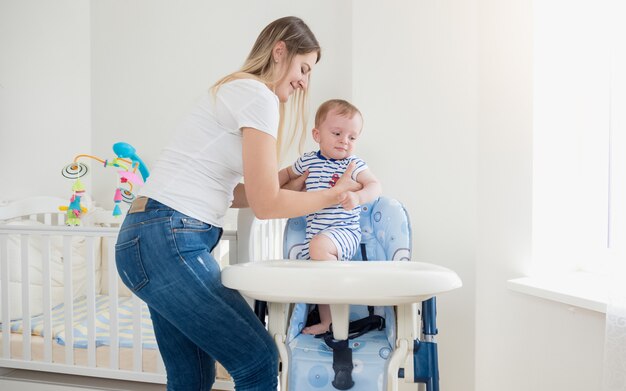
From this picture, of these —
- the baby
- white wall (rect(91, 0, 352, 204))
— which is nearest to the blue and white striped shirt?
the baby

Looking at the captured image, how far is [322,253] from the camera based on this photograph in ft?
4.00

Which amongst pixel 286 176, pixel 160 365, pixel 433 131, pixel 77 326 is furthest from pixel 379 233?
pixel 77 326

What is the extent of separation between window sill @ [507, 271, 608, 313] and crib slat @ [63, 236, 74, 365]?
1.55 meters

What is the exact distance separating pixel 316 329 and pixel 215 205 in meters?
0.40

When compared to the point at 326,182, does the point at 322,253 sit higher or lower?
lower

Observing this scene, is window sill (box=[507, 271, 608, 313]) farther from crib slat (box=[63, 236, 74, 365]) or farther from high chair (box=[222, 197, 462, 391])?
crib slat (box=[63, 236, 74, 365])

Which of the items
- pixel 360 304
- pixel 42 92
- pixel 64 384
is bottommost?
pixel 64 384

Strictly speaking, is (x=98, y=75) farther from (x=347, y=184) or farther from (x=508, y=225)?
(x=508, y=225)

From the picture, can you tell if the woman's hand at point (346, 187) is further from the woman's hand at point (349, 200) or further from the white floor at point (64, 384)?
the white floor at point (64, 384)

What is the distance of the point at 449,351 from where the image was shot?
190 cm

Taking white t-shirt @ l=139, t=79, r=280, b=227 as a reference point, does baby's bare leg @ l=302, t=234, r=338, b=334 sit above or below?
below

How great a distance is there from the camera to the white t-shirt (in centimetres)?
99

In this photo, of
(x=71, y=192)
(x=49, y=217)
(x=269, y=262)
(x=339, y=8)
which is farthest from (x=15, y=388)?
(x=339, y=8)

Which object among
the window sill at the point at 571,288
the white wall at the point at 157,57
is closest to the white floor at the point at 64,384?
the window sill at the point at 571,288
